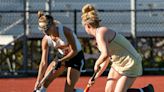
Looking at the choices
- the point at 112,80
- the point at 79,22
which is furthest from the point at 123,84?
the point at 79,22

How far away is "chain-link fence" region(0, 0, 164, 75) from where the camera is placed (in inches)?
757

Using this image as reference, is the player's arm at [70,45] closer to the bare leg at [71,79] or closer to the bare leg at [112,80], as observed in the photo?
the bare leg at [71,79]

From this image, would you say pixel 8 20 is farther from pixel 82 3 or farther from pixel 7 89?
pixel 7 89

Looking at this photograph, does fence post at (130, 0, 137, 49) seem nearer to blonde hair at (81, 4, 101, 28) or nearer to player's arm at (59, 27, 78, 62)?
player's arm at (59, 27, 78, 62)

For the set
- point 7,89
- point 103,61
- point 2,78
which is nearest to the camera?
point 103,61

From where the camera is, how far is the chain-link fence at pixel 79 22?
1922cm

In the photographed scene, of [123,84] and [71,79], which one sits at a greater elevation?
[123,84]

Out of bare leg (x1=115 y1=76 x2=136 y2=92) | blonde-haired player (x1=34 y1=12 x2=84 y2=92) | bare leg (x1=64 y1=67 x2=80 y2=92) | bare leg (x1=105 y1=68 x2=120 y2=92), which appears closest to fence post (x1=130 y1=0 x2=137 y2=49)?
blonde-haired player (x1=34 y1=12 x2=84 y2=92)

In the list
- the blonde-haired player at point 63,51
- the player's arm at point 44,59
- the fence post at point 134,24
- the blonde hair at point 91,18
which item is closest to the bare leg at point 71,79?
the blonde-haired player at point 63,51

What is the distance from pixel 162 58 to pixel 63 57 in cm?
1086

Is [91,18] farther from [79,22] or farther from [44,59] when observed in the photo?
[79,22]

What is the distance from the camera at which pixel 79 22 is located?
19594 mm

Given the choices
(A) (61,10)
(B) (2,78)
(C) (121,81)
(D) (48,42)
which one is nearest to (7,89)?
(B) (2,78)

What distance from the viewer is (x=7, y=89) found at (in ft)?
49.8
